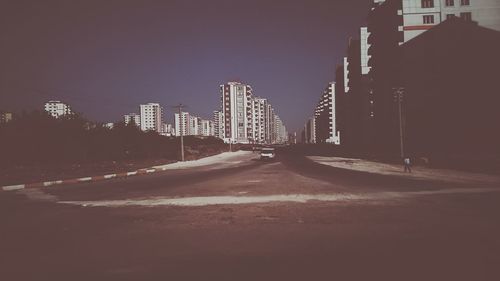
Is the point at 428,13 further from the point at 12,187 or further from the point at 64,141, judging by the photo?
the point at 12,187

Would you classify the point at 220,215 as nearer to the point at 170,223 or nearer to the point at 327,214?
the point at 170,223

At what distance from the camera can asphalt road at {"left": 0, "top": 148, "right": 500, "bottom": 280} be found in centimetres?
666

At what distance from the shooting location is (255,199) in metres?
15.8

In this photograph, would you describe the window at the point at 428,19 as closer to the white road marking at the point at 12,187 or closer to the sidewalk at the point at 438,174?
the sidewalk at the point at 438,174

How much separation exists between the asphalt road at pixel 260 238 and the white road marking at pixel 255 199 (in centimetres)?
4

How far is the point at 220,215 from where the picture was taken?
1226cm

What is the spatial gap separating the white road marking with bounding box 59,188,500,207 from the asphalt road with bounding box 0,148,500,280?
4 cm

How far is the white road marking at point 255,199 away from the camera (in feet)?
49.6

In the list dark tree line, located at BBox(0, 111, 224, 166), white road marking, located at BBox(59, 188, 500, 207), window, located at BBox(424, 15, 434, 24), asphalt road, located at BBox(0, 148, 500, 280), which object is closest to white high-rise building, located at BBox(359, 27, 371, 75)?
window, located at BBox(424, 15, 434, 24)

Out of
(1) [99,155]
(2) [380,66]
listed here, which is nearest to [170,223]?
(1) [99,155]

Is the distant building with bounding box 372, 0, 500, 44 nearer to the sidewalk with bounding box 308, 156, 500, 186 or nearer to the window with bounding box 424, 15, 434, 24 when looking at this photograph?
the window with bounding box 424, 15, 434, 24

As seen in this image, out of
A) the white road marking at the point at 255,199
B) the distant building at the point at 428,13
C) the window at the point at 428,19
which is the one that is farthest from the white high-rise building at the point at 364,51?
the white road marking at the point at 255,199

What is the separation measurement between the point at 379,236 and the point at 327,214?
3.06 meters

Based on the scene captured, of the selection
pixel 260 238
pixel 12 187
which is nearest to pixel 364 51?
pixel 12 187
